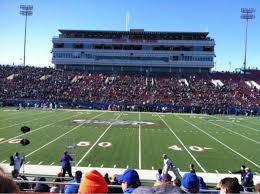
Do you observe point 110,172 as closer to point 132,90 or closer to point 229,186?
point 229,186

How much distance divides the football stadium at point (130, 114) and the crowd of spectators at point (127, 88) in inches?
5.3

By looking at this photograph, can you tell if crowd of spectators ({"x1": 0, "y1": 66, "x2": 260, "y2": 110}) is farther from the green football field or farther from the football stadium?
the green football field

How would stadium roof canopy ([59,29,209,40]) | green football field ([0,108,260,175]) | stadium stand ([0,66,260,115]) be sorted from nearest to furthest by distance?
green football field ([0,108,260,175])
stadium stand ([0,66,260,115])
stadium roof canopy ([59,29,209,40])

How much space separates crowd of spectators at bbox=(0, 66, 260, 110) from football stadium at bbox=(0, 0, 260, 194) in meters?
0.13

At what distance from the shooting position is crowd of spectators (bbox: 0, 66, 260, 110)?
5506 centimetres

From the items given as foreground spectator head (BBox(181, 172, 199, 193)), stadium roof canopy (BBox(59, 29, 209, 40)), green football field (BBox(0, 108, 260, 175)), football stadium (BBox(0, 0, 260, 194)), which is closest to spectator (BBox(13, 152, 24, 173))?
football stadium (BBox(0, 0, 260, 194))

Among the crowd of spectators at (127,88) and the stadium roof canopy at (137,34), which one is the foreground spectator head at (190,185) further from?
the stadium roof canopy at (137,34)

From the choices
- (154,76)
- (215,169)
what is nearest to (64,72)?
(154,76)

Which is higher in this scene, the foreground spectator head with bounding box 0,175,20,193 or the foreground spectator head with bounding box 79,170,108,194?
the foreground spectator head with bounding box 0,175,20,193

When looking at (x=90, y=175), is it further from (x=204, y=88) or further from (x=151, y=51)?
(x=151, y=51)

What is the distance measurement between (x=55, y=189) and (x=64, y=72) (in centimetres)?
6025

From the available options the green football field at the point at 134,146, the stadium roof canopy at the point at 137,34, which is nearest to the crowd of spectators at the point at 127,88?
the stadium roof canopy at the point at 137,34

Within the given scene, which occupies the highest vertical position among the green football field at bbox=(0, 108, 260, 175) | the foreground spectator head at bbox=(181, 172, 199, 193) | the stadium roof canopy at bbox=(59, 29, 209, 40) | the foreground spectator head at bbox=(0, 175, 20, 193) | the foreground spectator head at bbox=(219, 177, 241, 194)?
the stadium roof canopy at bbox=(59, 29, 209, 40)

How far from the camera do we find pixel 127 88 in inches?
2336
